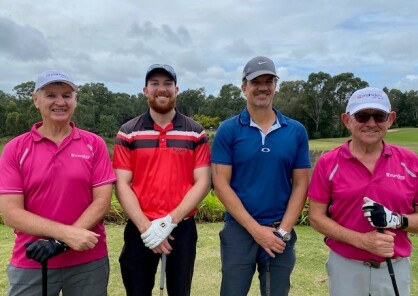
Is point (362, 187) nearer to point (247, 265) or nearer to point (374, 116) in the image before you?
point (374, 116)

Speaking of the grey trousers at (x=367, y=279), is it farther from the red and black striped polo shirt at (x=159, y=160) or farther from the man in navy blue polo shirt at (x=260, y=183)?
the red and black striped polo shirt at (x=159, y=160)

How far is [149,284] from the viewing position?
3545 mm

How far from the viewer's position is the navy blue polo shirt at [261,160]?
3.30 metres

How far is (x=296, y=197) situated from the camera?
3385 millimetres

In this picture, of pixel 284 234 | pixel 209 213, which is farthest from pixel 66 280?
pixel 209 213

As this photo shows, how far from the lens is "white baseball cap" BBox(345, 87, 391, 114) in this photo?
287 cm

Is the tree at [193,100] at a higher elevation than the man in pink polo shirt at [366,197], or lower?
higher

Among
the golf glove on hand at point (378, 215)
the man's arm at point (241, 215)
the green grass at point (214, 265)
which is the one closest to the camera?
the golf glove on hand at point (378, 215)

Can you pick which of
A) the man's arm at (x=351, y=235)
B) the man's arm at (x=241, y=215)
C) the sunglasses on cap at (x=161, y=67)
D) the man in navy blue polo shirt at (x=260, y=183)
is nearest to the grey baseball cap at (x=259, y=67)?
the man in navy blue polo shirt at (x=260, y=183)

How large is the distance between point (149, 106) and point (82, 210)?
3.37ft

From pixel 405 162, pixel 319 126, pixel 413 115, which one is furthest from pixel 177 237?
pixel 413 115

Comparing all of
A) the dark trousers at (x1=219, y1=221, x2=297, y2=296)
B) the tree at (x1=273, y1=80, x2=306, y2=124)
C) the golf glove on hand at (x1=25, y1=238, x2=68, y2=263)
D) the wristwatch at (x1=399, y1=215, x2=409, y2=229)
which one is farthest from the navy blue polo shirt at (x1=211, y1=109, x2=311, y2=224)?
the tree at (x1=273, y1=80, x2=306, y2=124)

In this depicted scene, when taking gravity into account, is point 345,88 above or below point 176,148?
above

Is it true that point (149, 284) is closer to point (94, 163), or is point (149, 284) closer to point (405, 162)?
point (94, 163)
